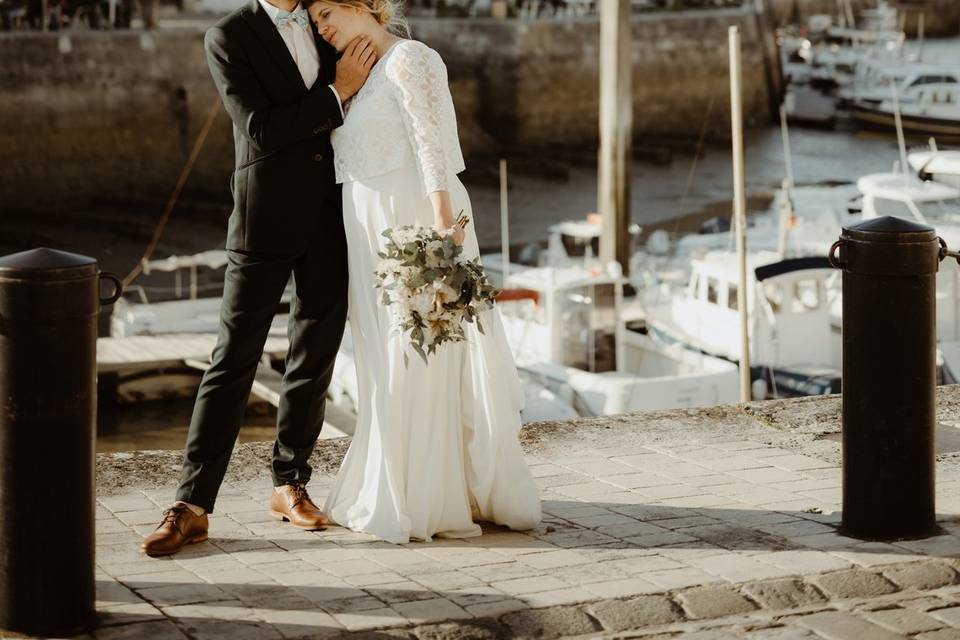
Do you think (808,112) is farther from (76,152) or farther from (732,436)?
(732,436)

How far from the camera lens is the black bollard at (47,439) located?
358cm

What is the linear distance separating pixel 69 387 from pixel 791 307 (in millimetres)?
13058

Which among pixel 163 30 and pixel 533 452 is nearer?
pixel 533 452

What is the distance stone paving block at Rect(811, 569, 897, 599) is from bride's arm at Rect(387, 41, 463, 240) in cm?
137

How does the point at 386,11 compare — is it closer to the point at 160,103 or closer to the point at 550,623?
the point at 550,623

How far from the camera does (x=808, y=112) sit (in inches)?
1801

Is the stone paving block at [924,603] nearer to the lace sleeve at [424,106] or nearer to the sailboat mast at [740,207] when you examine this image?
the lace sleeve at [424,106]

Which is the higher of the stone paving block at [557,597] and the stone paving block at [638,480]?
the stone paving block at [638,480]

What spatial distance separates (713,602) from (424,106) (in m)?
1.59

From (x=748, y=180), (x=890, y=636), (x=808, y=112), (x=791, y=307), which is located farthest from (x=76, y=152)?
(x=890, y=636)

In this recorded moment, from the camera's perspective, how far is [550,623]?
12.5 feet

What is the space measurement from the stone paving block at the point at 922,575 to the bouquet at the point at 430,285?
4.33 ft

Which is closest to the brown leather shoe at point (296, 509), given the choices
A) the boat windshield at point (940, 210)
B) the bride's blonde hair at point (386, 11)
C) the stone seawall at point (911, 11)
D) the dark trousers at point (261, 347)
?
the dark trousers at point (261, 347)

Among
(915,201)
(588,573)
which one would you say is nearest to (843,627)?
(588,573)
